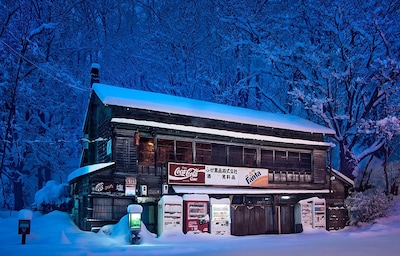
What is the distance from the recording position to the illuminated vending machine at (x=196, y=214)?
20688 millimetres

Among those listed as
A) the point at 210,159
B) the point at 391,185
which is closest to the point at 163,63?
the point at 210,159

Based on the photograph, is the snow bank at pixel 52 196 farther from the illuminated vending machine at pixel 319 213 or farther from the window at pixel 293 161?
the illuminated vending machine at pixel 319 213

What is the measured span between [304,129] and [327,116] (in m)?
6.64

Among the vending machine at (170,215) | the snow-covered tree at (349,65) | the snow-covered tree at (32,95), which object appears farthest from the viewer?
the snow-covered tree at (349,65)

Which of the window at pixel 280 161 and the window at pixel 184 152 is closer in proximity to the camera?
the window at pixel 184 152

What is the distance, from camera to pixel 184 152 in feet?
72.1

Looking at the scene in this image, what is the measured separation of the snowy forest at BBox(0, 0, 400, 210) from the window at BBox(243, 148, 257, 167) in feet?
22.8

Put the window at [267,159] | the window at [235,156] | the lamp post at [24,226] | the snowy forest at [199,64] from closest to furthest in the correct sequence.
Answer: the lamp post at [24,226] < the window at [235,156] < the window at [267,159] < the snowy forest at [199,64]

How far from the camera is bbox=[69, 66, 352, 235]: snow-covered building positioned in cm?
2014

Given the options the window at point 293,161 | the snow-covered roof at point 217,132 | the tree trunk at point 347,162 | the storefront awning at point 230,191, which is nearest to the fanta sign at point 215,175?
the storefront awning at point 230,191

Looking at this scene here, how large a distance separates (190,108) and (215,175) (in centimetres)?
382

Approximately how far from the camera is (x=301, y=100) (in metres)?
31.0

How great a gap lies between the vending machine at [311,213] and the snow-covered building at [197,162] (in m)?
0.43

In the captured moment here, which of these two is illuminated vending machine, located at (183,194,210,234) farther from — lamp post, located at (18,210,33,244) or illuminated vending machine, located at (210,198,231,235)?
lamp post, located at (18,210,33,244)
